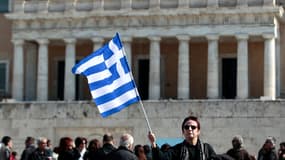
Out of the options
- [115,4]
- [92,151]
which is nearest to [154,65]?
[115,4]

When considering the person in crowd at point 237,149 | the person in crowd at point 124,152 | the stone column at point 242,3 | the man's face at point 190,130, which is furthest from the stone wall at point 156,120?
the man's face at point 190,130

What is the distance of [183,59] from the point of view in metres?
41.4

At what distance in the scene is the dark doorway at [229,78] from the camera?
43.3 metres

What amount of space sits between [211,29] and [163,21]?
2214mm

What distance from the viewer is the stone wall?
37250mm

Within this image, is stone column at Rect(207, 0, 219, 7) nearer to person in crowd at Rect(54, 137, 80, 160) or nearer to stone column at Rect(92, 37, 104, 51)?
stone column at Rect(92, 37, 104, 51)

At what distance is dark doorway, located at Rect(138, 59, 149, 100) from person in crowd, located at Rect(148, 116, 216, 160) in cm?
3309

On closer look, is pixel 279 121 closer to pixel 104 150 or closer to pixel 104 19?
pixel 104 19

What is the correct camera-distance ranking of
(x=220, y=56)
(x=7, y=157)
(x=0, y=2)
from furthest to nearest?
(x=0, y=2), (x=220, y=56), (x=7, y=157)

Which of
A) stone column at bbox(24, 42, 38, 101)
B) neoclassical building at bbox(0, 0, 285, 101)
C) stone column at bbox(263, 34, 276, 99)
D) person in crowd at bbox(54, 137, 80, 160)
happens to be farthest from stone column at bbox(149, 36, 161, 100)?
person in crowd at bbox(54, 137, 80, 160)

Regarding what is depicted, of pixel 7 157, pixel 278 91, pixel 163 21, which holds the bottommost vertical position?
pixel 7 157

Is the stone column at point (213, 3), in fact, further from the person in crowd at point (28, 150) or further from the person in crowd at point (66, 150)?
A: the person in crowd at point (66, 150)

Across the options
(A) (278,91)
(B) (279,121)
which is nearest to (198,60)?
(A) (278,91)

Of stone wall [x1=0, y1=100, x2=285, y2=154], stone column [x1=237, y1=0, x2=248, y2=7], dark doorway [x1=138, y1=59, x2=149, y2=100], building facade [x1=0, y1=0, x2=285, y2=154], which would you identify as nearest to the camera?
stone wall [x1=0, y1=100, x2=285, y2=154]
